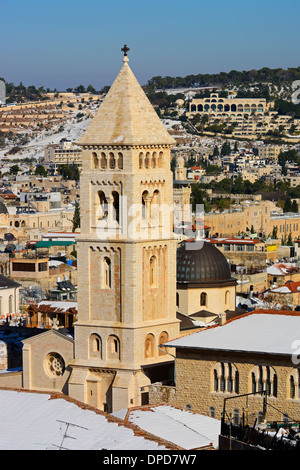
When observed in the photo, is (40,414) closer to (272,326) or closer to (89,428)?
(89,428)

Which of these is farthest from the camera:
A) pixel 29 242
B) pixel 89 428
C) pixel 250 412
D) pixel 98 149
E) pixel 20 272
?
pixel 29 242

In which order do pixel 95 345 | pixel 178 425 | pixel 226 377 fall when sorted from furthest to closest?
pixel 95 345
pixel 226 377
pixel 178 425

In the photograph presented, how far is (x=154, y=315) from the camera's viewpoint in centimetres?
4238

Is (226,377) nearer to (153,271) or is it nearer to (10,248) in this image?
(153,271)

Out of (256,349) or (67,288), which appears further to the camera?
(67,288)

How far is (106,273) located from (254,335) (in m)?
4.96

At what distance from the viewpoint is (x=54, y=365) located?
44031 mm

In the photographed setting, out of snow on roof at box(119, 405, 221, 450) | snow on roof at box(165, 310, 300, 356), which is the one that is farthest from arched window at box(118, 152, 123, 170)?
snow on roof at box(119, 405, 221, 450)

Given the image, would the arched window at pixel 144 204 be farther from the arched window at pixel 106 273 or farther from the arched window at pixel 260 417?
the arched window at pixel 260 417

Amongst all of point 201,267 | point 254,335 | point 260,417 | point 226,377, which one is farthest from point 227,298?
point 260,417

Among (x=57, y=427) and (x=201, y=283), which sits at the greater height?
(x=201, y=283)

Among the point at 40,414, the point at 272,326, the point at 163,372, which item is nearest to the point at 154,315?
the point at 163,372

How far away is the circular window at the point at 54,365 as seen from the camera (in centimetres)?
4385
